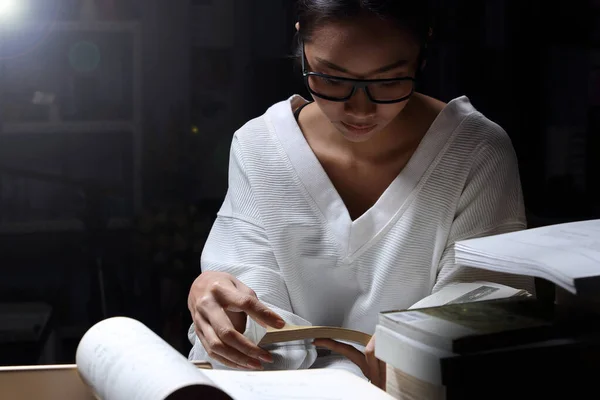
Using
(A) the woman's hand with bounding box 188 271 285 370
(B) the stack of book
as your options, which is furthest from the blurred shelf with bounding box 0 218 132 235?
(B) the stack of book

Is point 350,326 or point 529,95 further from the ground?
point 529,95

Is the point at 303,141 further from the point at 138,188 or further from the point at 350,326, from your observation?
the point at 138,188

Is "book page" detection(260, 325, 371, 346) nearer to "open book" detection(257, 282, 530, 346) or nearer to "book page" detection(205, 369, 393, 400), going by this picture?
"open book" detection(257, 282, 530, 346)

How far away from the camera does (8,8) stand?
1.95 m

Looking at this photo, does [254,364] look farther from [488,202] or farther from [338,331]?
[488,202]

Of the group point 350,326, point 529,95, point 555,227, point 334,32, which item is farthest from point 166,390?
point 529,95

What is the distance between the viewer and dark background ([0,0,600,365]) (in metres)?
1.97

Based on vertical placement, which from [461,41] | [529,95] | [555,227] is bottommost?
[555,227]

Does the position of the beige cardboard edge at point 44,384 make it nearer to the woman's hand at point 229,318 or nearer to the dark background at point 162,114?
the woman's hand at point 229,318

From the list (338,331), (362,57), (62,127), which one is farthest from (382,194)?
(62,127)

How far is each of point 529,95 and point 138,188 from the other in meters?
0.94

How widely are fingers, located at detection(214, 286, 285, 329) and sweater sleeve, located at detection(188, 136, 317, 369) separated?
194 millimetres

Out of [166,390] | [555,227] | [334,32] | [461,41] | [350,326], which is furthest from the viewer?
[461,41]

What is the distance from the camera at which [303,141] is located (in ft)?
5.00
